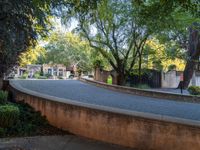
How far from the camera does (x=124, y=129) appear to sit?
7.71 m

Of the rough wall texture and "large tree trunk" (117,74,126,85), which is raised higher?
"large tree trunk" (117,74,126,85)

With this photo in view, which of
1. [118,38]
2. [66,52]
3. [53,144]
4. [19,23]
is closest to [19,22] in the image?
[19,23]

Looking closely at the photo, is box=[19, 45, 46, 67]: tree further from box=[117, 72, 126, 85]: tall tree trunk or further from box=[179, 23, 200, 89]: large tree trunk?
box=[179, 23, 200, 89]: large tree trunk

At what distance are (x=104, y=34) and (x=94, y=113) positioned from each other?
44.4ft

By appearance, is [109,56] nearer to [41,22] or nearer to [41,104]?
[41,22]

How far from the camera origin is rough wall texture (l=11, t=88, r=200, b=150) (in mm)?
7015

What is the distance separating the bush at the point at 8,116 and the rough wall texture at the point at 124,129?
1200mm

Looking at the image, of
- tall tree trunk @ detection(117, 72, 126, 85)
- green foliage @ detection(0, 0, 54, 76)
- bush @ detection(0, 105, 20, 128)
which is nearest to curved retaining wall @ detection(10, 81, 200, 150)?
bush @ detection(0, 105, 20, 128)

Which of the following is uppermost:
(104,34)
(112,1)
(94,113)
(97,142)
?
(112,1)

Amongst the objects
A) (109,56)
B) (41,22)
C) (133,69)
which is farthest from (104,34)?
(41,22)

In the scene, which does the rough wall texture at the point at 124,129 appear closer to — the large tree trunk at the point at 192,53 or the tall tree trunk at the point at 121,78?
the tall tree trunk at the point at 121,78

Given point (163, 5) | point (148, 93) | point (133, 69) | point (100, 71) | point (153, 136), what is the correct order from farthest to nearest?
point (100, 71), point (133, 69), point (148, 93), point (153, 136), point (163, 5)

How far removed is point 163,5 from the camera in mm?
6777

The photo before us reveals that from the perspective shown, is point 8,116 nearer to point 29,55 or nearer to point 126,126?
point 126,126
